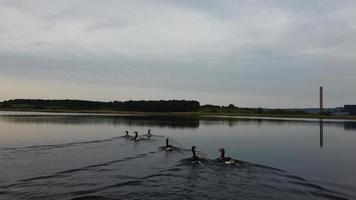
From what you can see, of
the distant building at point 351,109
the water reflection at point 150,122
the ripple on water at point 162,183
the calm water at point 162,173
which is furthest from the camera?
the distant building at point 351,109

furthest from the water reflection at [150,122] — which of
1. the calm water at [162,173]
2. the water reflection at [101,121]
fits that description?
the calm water at [162,173]

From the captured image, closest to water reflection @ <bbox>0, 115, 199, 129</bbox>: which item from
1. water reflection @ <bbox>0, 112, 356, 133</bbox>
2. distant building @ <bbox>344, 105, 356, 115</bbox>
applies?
water reflection @ <bbox>0, 112, 356, 133</bbox>

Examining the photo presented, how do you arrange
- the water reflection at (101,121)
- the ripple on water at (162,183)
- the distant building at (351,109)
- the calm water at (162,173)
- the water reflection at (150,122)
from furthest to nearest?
the distant building at (351,109)
the water reflection at (150,122)
the water reflection at (101,121)
the calm water at (162,173)
the ripple on water at (162,183)

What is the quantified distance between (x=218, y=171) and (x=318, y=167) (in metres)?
7.31

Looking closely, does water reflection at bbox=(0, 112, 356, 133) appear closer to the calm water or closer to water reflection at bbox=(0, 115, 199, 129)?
water reflection at bbox=(0, 115, 199, 129)

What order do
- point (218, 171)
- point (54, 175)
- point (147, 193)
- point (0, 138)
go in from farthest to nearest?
1. point (0, 138)
2. point (218, 171)
3. point (54, 175)
4. point (147, 193)

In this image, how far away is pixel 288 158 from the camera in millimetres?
33375

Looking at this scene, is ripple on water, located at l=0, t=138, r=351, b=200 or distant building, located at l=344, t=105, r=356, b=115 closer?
ripple on water, located at l=0, t=138, r=351, b=200

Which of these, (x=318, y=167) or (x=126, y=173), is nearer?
(x=126, y=173)

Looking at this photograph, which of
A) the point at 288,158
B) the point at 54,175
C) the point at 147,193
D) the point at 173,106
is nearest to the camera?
the point at 147,193

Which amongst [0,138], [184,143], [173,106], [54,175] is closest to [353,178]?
[54,175]

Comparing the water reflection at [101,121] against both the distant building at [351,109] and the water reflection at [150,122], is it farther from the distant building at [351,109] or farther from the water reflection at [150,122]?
the distant building at [351,109]

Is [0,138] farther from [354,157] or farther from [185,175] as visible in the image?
[354,157]

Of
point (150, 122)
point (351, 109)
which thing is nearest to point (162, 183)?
point (150, 122)
